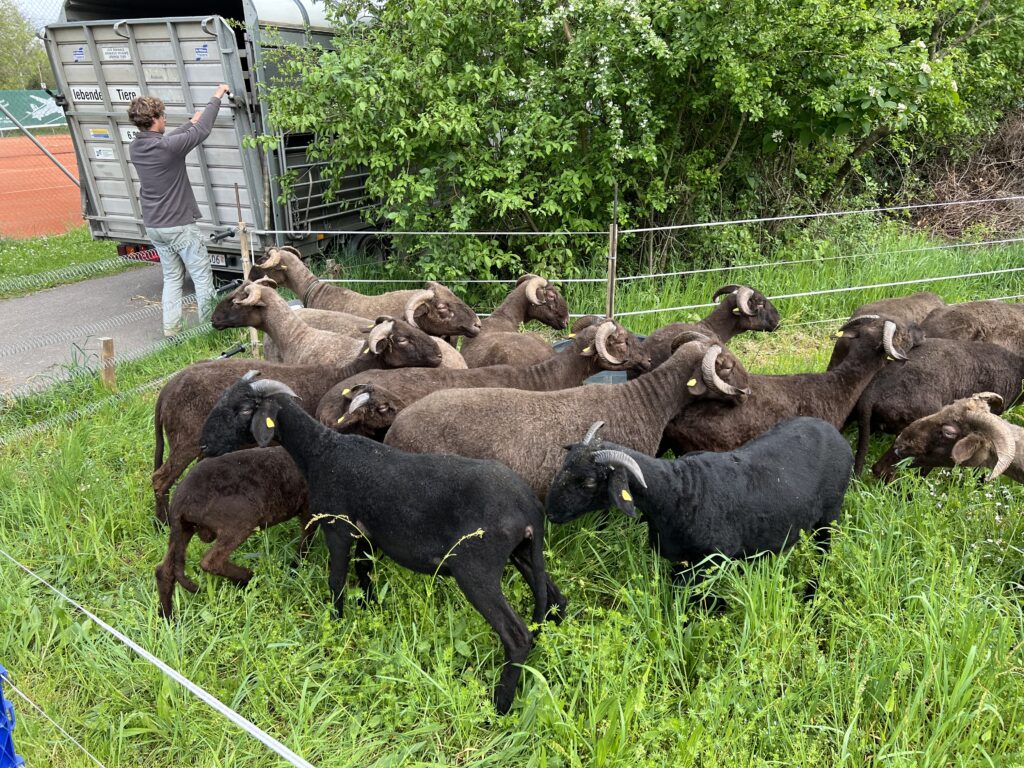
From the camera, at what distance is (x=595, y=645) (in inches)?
137

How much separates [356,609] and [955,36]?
442 inches

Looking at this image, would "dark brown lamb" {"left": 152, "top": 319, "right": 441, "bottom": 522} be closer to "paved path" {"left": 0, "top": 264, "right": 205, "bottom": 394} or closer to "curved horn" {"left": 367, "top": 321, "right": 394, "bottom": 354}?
"curved horn" {"left": 367, "top": 321, "right": 394, "bottom": 354}

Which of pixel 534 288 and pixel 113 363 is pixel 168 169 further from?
pixel 534 288

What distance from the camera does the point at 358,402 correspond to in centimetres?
464

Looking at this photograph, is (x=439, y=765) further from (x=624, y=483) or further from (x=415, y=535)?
(x=624, y=483)

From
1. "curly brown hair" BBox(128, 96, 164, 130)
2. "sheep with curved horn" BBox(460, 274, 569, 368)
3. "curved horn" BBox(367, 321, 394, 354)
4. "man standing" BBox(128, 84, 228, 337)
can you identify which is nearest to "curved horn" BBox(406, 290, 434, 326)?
"sheep with curved horn" BBox(460, 274, 569, 368)

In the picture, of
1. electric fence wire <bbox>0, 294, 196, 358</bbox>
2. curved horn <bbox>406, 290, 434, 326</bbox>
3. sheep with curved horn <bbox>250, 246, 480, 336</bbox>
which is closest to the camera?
curved horn <bbox>406, 290, 434, 326</bbox>

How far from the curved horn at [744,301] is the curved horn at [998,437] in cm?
219

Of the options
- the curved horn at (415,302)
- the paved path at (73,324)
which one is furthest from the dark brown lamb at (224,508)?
the paved path at (73,324)

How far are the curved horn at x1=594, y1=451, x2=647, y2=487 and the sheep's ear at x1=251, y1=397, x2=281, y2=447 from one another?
5.66 ft

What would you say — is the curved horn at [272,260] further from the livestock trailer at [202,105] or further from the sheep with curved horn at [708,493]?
the sheep with curved horn at [708,493]

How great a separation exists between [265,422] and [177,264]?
5.63 m

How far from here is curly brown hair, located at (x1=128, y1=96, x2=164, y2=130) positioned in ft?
26.8

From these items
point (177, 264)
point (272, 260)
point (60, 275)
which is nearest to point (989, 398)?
point (272, 260)
